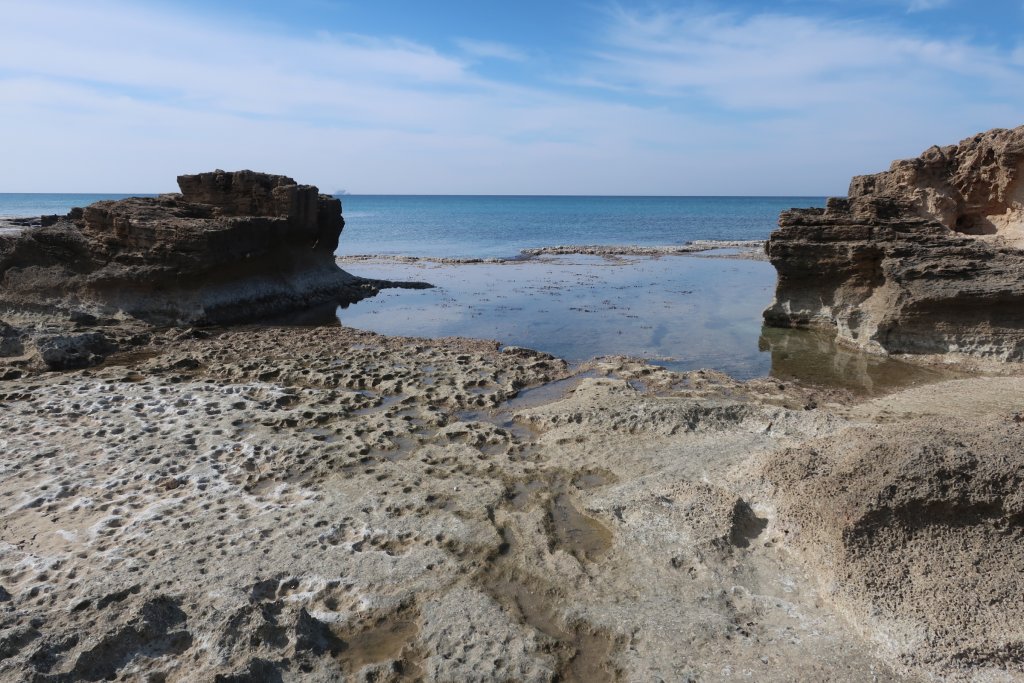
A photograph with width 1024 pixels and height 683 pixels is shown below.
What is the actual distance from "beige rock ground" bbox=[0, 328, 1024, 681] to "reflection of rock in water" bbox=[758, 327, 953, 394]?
3150 millimetres

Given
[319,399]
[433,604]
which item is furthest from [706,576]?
[319,399]

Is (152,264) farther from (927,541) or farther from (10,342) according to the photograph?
(927,541)

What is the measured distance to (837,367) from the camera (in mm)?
12547

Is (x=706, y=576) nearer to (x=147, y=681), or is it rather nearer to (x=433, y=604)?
(x=433, y=604)

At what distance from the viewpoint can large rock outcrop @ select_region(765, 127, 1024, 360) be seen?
1198cm

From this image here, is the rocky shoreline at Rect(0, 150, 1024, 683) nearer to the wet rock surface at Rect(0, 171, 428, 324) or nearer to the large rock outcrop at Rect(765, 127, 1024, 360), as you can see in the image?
the large rock outcrop at Rect(765, 127, 1024, 360)

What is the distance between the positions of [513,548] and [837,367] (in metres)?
9.61

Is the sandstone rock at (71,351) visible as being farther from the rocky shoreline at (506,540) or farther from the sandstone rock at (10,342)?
the rocky shoreline at (506,540)

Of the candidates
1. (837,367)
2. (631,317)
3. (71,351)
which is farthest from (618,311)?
(71,351)

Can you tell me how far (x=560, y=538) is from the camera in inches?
225

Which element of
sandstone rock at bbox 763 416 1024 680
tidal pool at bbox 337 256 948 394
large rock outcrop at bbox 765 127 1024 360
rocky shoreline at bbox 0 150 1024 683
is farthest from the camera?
tidal pool at bbox 337 256 948 394

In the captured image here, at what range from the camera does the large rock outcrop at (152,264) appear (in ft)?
50.9

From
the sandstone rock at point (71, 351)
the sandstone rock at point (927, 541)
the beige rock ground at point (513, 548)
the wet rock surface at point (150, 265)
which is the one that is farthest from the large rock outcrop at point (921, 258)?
the sandstone rock at point (71, 351)

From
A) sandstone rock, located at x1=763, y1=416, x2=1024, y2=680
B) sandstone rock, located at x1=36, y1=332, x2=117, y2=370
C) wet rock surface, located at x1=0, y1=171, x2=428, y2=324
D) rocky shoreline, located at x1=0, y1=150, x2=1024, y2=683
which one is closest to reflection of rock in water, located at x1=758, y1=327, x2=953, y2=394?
rocky shoreline, located at x1=0, y1=150, x2=1024, y2=683
